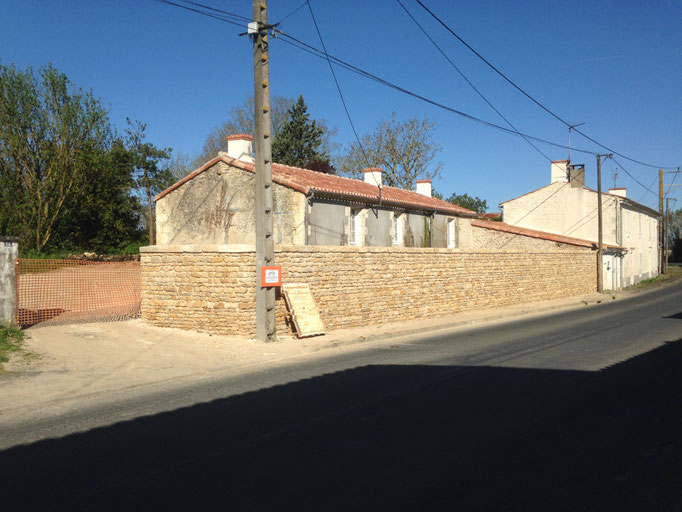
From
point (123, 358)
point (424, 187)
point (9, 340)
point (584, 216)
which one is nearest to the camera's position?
point (123, 358)

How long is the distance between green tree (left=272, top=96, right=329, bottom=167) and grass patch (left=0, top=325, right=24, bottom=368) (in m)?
35.8

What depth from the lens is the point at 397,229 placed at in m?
25.7

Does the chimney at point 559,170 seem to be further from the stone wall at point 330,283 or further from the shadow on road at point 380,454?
the shadow on road at point 380,454

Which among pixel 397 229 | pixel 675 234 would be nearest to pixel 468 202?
pixel 675 234

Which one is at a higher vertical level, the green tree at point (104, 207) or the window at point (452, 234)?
the green tree at point (104, 207)

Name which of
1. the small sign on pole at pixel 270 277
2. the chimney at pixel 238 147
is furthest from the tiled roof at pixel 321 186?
the small sign on pole at pixel 270 277

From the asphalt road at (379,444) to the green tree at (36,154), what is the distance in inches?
1139

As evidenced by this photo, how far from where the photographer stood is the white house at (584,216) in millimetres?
37094

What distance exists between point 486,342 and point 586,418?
6.17m

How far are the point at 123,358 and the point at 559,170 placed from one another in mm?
37304

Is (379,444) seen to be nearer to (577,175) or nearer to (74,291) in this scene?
(74,291)

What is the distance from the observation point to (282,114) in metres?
51.7

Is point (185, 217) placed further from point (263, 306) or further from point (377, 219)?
point (263, 306)

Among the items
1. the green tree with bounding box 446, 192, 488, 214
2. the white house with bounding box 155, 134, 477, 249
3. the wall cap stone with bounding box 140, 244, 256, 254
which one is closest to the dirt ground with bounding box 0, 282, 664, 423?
the wall cap stone with bounding box 140, 244, 256, 254
